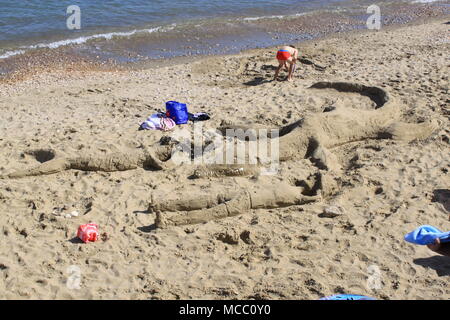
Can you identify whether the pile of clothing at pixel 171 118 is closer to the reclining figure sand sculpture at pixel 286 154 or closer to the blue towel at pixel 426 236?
the reclining figure sand sculpture at pixel 286 154

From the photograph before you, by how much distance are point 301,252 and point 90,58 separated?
9931 millimetres

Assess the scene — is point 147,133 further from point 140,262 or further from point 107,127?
point 140,262

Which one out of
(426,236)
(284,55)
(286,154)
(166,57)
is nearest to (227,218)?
(286,154)

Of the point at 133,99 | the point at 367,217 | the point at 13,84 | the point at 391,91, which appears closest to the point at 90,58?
the point at 13,84

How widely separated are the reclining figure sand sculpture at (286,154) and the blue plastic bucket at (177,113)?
69cm

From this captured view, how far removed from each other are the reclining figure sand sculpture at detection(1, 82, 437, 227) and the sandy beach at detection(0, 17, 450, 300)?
10 cm

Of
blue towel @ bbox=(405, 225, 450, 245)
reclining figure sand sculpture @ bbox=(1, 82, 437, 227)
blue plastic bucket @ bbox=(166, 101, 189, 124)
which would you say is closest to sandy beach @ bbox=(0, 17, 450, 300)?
→ reclining figure sand sculpture @ bbox=(1, 82, 437, 227)

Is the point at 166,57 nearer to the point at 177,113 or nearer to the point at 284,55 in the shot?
the point at 284,55

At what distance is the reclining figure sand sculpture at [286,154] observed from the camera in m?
6.33

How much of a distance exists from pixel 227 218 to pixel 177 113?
2.90 meters

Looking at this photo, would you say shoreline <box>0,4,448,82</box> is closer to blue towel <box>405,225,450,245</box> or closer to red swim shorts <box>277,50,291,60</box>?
red swim shorts <box>277,50,291,60</box>

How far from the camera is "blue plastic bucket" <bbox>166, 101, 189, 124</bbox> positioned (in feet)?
28.4

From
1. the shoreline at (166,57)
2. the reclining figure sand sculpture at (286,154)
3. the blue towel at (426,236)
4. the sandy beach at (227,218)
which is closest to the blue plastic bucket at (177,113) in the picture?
the sandy beach at (227,218)

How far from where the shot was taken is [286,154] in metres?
7.57
